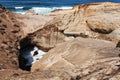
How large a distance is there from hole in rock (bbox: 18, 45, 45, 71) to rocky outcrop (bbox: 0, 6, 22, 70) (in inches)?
22.9

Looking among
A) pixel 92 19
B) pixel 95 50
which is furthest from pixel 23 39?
pixel 95 50

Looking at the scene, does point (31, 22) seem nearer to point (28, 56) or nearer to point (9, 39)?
point (28, 56)

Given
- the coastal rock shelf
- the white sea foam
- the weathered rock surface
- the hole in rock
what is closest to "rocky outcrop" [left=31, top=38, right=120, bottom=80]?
the coastal rock shelf

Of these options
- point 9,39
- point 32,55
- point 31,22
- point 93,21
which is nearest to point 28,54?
point 32,55

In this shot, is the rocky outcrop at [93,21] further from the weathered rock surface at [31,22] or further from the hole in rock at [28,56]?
the hole in rock at [28,56]

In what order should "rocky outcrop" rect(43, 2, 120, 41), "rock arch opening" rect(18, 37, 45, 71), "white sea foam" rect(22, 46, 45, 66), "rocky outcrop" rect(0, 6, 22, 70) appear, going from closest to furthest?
1. "rocky outcrop" rect(0, 6, 22, 70)
2. "rocky outcrop" rect(43, 2, 120, 41)
3. "rock arch opening" rect(18, 37, 45, 71)
4. "white sea foam" rect(22, 46, 45, 66)

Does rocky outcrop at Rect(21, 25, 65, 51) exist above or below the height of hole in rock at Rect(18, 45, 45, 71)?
above

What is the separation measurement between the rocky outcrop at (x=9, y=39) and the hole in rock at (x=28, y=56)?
22.9 inches

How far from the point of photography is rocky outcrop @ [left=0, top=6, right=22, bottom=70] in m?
8.11

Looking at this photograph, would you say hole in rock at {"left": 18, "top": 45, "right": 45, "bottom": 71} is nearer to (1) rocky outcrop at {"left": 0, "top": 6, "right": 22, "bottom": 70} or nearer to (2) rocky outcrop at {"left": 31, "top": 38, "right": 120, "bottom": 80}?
(1) rocky outcrop at {"left": 0, "top": 6, "right": 22, "bottom": 70}

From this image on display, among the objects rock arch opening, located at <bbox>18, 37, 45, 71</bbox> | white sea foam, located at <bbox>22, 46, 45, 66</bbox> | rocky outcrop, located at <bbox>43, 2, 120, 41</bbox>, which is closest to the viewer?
rocky outcrop, located at <bbox>43, 2, 120, 41</bbox>

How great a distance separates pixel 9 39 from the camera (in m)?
9.34

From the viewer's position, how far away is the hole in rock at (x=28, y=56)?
393 inches

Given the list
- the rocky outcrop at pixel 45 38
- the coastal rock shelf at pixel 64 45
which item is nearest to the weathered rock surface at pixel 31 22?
the coastal rock shelf at pixel 64 45
